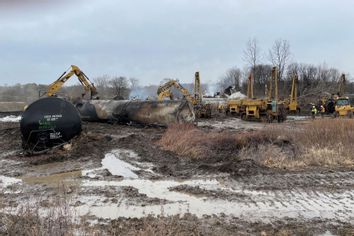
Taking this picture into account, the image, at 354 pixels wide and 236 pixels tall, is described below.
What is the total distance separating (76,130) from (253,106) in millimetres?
19753

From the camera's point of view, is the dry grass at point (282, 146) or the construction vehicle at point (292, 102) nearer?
the dry grass at point (282, 146)

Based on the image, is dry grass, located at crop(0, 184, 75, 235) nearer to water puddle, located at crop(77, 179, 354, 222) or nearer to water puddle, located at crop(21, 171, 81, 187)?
water puddle, located at crop(77, 179, 354, 222)

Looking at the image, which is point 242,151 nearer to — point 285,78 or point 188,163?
point 188,163

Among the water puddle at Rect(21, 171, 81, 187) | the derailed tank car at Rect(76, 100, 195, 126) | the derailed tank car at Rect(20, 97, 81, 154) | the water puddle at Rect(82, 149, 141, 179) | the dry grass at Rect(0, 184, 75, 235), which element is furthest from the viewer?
the derailed tank car at Rect(76, 100, 195, 126)

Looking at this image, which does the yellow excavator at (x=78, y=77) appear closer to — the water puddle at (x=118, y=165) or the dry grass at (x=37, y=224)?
the water puddle at (x=118, y=165)

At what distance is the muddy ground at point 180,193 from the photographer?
5426mm

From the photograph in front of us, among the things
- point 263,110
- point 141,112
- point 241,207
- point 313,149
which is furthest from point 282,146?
point 263,110

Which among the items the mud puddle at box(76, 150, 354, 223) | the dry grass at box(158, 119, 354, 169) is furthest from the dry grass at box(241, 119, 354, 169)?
the mud puddle at box(76, 150, 354, 223)

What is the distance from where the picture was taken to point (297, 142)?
40.2 feet

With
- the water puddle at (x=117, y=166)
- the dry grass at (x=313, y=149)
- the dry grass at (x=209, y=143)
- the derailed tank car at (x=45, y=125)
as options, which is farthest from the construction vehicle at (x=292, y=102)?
the derailed tank car at (x=45, y=125)

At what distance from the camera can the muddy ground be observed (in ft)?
17.8

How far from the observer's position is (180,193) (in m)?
7.29

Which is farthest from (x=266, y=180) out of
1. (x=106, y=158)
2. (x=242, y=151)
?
(x=106, y=158)

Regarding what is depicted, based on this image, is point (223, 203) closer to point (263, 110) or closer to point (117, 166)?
point (117, 166)
